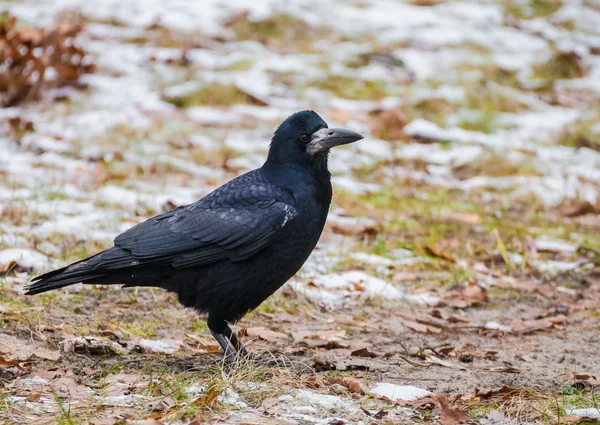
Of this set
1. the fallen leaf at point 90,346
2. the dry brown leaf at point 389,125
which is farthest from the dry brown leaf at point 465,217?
the fallen leaf at point 90,346

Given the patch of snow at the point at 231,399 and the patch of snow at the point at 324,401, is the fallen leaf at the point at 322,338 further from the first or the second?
the patch of snow at the point at 231,399

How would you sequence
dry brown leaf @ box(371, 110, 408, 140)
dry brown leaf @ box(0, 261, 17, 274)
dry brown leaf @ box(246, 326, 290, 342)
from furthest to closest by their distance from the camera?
dry brown leaf @ box(371, 110, 408, 140)
dry brown leaf @ box(0, 261, 17, 274)
dry brown leaf @ box(246, 326, 290, 342)

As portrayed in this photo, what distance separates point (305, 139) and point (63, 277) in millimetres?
1371

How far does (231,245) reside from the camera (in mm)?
4121

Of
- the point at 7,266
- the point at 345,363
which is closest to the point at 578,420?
the point at 345,363

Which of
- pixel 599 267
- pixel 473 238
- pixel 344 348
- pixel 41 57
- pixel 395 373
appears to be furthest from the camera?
pixel 41 57

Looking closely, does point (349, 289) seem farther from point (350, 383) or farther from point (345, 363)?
point (350, 383)

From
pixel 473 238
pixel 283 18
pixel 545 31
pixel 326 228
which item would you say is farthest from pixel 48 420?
pixel 545 31

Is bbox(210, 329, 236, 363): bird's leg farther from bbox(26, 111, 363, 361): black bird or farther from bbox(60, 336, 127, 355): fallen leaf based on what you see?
bbox(60, 336, 127, 355): fallen leaf

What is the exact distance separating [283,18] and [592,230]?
5762 millimetres

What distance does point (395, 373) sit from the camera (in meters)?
3.98

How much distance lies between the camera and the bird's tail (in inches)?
158

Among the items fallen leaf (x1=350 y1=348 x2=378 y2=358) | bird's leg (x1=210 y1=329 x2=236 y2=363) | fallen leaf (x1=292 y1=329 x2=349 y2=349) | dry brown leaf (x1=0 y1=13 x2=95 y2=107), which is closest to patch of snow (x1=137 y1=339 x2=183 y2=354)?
bird's leg (x1=210 y1=329 x2=236 y2=363)

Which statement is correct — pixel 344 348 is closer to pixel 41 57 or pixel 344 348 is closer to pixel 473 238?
pixel 473 238
